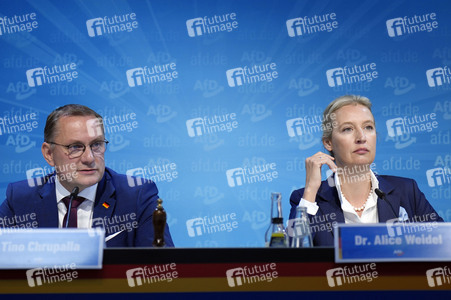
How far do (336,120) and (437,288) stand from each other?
1.29 m

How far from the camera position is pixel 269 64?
12.3ft

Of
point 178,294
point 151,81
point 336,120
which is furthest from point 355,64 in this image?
point 178,294

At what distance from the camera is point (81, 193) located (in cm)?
252

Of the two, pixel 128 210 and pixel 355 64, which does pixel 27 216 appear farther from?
pixel 355 64
